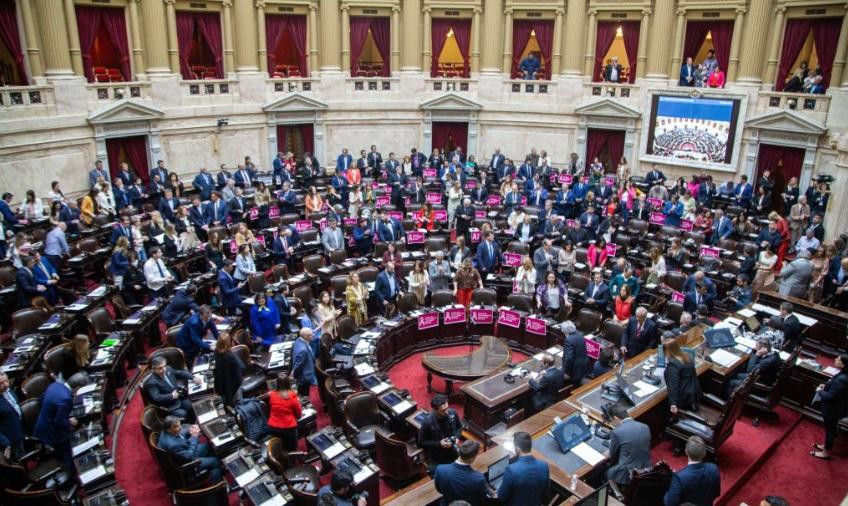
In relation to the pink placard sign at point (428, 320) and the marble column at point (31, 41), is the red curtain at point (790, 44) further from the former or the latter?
the marble column at point (31, 41)

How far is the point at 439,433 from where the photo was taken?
8.43 meters

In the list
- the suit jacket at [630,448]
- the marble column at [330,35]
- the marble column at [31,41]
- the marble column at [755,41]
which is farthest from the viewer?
the marble column at [330,35]

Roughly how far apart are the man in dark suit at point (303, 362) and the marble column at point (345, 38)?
57.8ft

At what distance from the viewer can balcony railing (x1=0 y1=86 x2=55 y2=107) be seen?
16628mm

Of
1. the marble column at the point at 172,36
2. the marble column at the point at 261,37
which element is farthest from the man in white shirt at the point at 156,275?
the marble column at the point at 261,37

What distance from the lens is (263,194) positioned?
61.3ft

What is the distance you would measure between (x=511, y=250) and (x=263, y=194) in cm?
793

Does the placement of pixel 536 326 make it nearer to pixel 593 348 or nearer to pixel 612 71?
pixel 593 348

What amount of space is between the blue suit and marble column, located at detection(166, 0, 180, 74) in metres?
19.8

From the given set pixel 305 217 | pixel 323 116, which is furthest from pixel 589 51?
pixel 305 217

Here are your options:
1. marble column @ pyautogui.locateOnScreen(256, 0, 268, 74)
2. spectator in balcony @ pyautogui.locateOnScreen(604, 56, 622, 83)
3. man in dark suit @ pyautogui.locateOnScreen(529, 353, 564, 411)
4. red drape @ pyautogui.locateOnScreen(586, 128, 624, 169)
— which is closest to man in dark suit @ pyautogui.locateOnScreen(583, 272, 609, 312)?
man in dark suit @ pyautogui.locateOnScreen(529, 353, 564, 411)

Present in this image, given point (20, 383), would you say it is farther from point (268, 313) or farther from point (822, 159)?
point (822, 159)

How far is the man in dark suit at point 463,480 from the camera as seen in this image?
6707 millimetres

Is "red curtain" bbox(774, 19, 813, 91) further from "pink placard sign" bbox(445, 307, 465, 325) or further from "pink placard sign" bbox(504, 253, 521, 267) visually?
"pink placard sign" bbox(445, 307, 465, 325)
